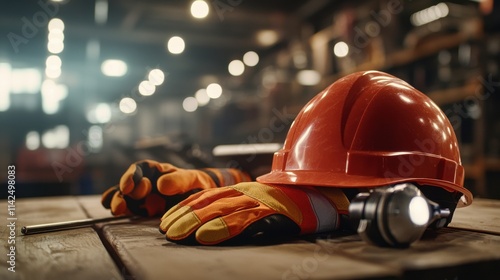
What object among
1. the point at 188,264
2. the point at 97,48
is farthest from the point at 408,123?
the point at 97,48

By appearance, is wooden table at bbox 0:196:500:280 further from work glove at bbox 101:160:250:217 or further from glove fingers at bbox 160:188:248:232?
work glove at bbox 101:160:250:217

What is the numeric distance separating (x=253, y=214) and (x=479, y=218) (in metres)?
1.00

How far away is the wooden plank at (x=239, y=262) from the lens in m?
0.78

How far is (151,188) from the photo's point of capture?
5.33 ft

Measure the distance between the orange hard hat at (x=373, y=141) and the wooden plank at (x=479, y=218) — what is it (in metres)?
0.12

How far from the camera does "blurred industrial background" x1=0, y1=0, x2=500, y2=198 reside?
3.54 m

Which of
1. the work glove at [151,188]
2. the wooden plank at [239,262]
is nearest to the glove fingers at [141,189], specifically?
the work glove at [151,188]

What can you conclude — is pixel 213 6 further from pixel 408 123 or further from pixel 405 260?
pixel 405 260

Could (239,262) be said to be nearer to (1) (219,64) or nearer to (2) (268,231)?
(2) (268,231)

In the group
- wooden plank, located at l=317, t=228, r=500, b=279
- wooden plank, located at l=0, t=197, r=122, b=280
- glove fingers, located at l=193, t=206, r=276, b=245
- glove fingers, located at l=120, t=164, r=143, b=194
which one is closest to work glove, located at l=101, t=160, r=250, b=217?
glove fingers, located at l=120, t=164, r=143, b=194

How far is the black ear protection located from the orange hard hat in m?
0.16

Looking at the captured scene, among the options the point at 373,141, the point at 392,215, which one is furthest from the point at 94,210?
the point at 392,215

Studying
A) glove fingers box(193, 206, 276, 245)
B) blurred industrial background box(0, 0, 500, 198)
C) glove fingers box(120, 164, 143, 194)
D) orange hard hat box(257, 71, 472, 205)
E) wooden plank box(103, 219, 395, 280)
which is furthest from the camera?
blurred industrial background box(0, 0, 500, 198)

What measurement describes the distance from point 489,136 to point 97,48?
7533 millimetres
